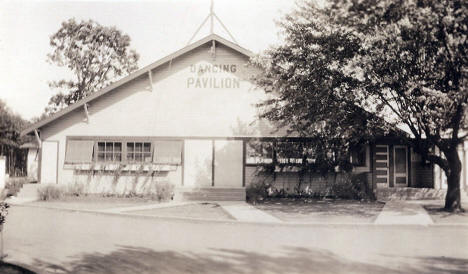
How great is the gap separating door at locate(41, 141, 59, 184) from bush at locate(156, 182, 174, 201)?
484 cm

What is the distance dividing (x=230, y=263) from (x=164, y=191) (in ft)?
33.7

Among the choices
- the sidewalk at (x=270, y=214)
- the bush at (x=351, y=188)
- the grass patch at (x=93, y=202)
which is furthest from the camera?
the bush at (x=351, y=188)

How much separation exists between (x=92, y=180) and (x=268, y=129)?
7737mm

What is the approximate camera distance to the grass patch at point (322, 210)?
1209 centimetres

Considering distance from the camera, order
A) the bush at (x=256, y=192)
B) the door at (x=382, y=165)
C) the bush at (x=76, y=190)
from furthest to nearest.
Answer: the door at (x=382, y=165) → the bush at (x=76, y=190) → the bush at (x=256, y=192)

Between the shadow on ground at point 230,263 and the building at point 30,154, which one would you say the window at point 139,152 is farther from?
the building at point 30,154

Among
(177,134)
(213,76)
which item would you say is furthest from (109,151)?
(213,76)

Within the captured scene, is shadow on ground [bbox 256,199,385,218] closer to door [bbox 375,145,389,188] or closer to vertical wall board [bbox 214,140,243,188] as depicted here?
vertical wall board [bbox 214,140,243,188]

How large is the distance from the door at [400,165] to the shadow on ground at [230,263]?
40.2 ft

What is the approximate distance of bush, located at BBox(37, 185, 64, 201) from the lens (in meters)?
16.7

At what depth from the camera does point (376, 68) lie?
469 inches

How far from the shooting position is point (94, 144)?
728 inches

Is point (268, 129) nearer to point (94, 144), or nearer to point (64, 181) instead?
point (94, 144)

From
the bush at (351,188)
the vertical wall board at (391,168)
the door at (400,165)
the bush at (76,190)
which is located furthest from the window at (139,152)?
the door at (400,165)
